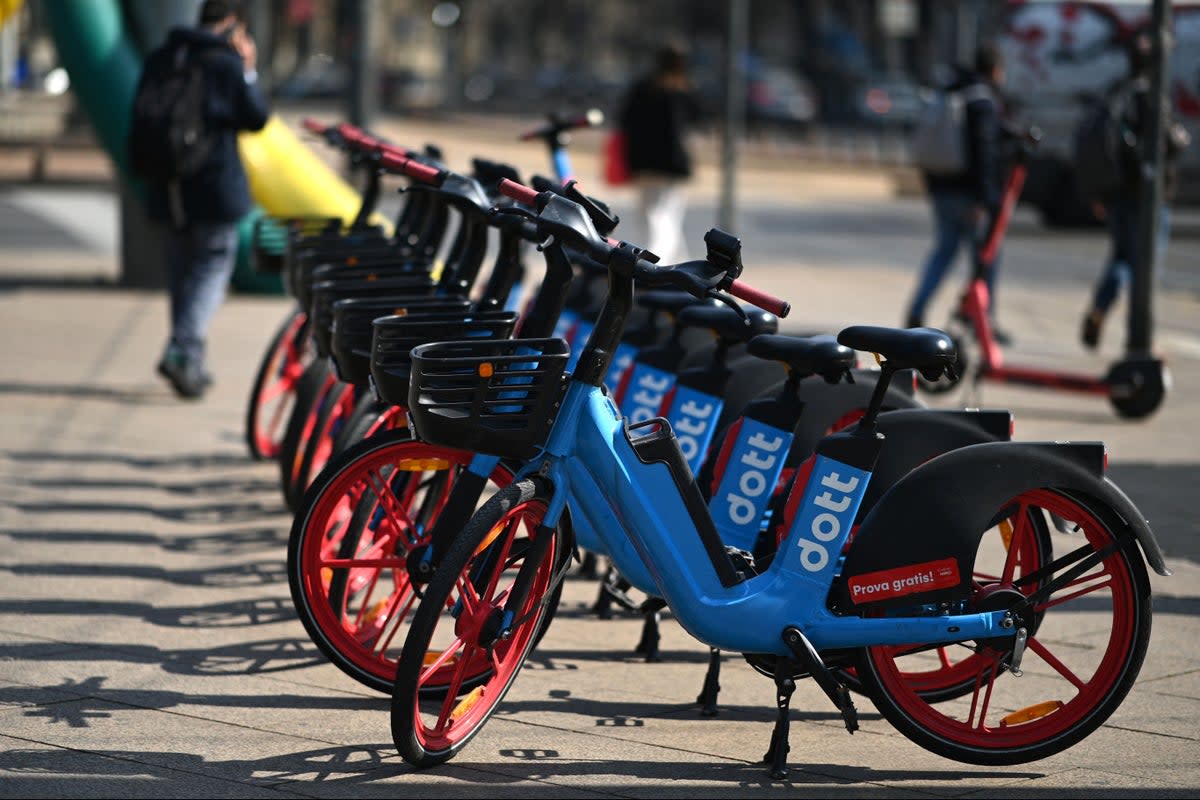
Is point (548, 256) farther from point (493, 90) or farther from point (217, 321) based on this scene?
point (493, 90)

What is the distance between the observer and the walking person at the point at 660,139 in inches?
502

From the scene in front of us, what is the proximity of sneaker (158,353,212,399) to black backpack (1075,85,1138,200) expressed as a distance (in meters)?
5.14

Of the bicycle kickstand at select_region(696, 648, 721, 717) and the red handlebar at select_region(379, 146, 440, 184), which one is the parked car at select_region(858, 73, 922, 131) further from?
the bicycle kickstand at select_region(696, 648, 721, 717)

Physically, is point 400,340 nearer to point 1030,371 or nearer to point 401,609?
point 401,609

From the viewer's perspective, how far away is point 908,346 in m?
4.48

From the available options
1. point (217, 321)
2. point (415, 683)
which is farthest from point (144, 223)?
point (415, 683)

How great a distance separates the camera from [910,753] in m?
4.77

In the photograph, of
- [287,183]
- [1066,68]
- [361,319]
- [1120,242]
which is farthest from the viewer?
[1066,68]

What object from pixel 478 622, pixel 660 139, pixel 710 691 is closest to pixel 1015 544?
pixel 710 691

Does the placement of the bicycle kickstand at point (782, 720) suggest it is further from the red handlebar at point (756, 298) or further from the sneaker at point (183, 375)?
the sneaker at point (183, 375)

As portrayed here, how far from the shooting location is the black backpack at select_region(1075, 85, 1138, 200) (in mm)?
11078

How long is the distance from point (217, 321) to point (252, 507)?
217 inches

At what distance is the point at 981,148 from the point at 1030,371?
2123 mm

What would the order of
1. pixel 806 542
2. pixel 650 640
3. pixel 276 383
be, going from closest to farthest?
pixel 806 542, pixel 650 640, pixel 276 383
